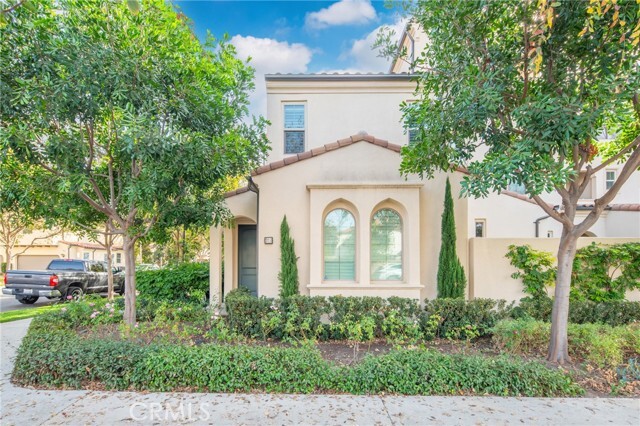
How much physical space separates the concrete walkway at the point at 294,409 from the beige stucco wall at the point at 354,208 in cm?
338

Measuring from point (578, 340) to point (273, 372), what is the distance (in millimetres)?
5244

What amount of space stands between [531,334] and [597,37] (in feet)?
16.0

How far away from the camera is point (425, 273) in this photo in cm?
779

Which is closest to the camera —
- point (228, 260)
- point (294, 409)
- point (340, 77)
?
point (294, 409)

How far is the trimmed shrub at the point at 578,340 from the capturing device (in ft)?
16.7

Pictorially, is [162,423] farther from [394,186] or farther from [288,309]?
[394,186]

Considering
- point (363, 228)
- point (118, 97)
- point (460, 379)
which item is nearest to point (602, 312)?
point (460, 379)

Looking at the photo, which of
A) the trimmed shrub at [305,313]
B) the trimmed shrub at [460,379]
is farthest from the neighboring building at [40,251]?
the trimmed shrub at [460,379]

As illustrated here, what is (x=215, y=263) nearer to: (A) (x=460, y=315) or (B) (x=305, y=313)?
(B) (x=305, y=313)

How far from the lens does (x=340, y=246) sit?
7898 millimetres

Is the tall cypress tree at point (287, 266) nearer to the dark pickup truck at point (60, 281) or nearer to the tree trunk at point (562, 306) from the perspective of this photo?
the tree trunk at point (562, 306)

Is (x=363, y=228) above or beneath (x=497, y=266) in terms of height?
above

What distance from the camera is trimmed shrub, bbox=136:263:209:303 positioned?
403 inches

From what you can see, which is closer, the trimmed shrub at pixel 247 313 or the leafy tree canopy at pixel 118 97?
the leafy tree canopy at pixel 118 97
